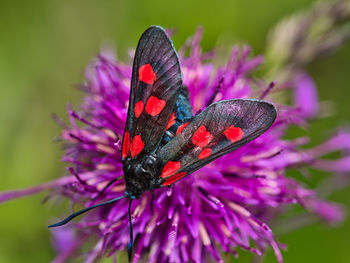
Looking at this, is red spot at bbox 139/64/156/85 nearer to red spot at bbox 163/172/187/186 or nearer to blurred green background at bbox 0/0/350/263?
red spot at bbox 163/172/187/186

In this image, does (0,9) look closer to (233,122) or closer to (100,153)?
(100,153)

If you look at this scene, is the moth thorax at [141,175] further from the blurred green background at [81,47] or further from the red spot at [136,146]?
the blurred green background at [81,47]

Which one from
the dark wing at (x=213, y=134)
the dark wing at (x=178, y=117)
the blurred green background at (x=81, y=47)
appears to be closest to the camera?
the dark wing at (x=213, y=134)

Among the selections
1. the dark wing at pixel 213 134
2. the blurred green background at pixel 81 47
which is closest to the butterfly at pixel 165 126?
the dark wing at pixel 213 134

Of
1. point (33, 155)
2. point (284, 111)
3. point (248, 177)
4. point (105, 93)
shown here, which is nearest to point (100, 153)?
point (105, 93)

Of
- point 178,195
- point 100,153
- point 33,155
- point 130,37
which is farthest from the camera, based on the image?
point 130,37

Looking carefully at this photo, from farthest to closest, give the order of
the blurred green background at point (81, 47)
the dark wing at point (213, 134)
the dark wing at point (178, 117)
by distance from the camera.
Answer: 1. the blurred green background at point (81, 47)
2. the dark wing at point (178, 117)
3. the dark wing at point (213, 134)

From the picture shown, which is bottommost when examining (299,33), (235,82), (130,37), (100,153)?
(100,153)

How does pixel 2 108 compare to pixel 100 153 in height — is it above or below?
above
